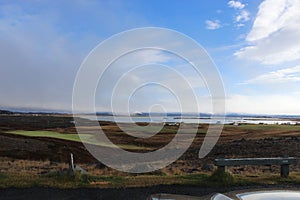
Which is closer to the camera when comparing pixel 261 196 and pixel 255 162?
pixel 261 196

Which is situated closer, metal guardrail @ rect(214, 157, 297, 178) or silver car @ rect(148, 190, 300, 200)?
silver car @ rect(148, 190, 300, 200)

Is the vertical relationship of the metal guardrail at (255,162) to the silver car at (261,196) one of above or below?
below

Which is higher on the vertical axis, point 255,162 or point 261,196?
point 261,196

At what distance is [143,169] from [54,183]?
5469 mm

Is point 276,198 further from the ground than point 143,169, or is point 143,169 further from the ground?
point 276,198

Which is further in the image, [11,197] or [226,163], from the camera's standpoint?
[226,163]

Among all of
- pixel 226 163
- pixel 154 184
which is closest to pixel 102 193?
pixel 154 184

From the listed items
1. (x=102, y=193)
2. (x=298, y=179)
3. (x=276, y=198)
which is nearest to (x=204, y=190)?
(x=102, y=193)

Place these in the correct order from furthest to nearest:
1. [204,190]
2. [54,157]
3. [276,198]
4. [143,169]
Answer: [54,157]
[143,169]
[204,190]
[276,198]

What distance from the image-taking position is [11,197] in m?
8.34

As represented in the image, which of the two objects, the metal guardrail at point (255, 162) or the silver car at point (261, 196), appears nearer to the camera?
the silver car at point (261, 196)

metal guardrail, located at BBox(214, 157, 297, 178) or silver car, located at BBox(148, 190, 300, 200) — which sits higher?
silver car, located at BBox(148, 190, 300, 200)

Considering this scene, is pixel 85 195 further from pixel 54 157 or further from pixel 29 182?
pixel 54 157

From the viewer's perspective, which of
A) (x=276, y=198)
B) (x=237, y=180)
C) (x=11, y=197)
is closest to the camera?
(x=276, y=198)
